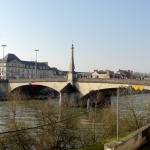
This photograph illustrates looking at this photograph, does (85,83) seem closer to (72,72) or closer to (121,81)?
(72,72)

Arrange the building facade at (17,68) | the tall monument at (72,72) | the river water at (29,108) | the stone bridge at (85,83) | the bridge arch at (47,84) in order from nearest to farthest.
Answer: the river water at (29,108)
the stone bridge at (85,83)
the tall monument at (72,72)
the bridge arch at (47,84)
the building facade at (17,68)

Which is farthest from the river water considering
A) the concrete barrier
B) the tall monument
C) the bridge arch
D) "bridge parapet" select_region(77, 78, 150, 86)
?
the bridge arch

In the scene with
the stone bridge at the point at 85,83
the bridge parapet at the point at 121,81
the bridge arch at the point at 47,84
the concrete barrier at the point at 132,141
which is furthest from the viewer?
the bridge arch at the point at 47,84

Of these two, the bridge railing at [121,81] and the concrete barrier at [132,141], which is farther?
the bridge railing at [121,81]

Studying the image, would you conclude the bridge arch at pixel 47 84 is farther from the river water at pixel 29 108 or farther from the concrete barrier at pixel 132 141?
the concrete barrier at pixel 132 141

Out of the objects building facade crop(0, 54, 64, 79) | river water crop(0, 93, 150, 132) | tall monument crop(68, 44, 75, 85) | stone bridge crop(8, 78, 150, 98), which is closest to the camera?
river water crop(0, 93, 150, 132)

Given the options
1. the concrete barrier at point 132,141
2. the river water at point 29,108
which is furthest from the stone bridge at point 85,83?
the concrete barrier at point 132,141

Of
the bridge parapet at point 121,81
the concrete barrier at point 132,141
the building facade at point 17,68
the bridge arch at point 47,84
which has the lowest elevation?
the concrete barrier at point 132,141

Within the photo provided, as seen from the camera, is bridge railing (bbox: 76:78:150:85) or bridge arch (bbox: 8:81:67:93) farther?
bridge arch (bbox: 8:81:67:93)

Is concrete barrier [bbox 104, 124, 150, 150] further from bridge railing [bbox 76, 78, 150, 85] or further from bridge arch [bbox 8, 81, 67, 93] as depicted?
bridge arch [bbox 8, 81, 67, 93]

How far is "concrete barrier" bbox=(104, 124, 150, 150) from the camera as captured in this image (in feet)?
40.8

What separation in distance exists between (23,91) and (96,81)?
84.1ft

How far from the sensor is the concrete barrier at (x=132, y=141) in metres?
12.4

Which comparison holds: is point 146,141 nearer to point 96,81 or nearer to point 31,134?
point 31,134
